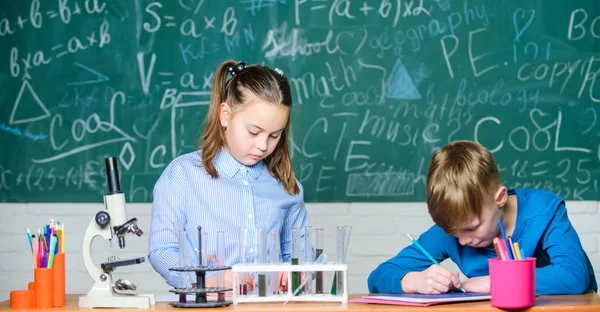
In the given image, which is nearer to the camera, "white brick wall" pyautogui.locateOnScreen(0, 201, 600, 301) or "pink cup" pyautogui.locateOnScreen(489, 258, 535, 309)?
"pink cup" pyautogui.locateOnScreen(489, 258, 535, 309)

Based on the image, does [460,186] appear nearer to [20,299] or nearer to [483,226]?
[483,226]

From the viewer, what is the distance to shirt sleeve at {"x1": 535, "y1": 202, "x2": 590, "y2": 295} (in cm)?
186

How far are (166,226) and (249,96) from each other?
1.44ft

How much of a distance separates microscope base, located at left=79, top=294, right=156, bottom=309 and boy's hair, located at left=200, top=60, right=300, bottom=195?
676 millimetres

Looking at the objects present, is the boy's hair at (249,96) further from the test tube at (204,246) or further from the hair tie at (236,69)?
the test tube at (204,246)

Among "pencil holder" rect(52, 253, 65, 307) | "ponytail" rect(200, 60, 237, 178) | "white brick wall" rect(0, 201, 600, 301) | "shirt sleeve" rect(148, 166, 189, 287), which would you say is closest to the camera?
"pencil holder" rect(52, 253, 65, 307)

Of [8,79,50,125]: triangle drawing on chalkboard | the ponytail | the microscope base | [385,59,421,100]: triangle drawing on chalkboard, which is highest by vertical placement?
[385,59,421,100]: triangle drawing on chalkboard

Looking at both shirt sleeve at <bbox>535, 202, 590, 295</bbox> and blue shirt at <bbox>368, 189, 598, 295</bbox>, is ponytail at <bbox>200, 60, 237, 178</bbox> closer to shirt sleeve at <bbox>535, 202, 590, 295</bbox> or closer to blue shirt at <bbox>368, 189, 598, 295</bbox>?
blue shirt at <bbox>368, 189, 598, 295</bbox>

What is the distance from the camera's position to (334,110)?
3541 mm

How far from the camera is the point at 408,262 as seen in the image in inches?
85.8

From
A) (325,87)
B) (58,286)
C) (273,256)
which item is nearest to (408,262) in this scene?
(273,256)

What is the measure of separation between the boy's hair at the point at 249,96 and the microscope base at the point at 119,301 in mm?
676

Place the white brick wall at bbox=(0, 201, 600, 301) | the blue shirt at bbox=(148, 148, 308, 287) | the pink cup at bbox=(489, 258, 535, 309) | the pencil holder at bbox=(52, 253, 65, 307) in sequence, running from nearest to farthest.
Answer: the pink cup at bbox=(489, 258, 535, 309) < the pencil holder at bbox=(52, 253, 65, 307) < the blue shirt at bbox=(148, 148, 308, 287) < the white brick wall at bbox=(0, 201, 600, 301)

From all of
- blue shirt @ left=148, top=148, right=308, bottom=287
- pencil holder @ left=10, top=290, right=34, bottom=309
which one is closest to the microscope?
pencil holder @ left=10, top=290, right=34, bottom=309
